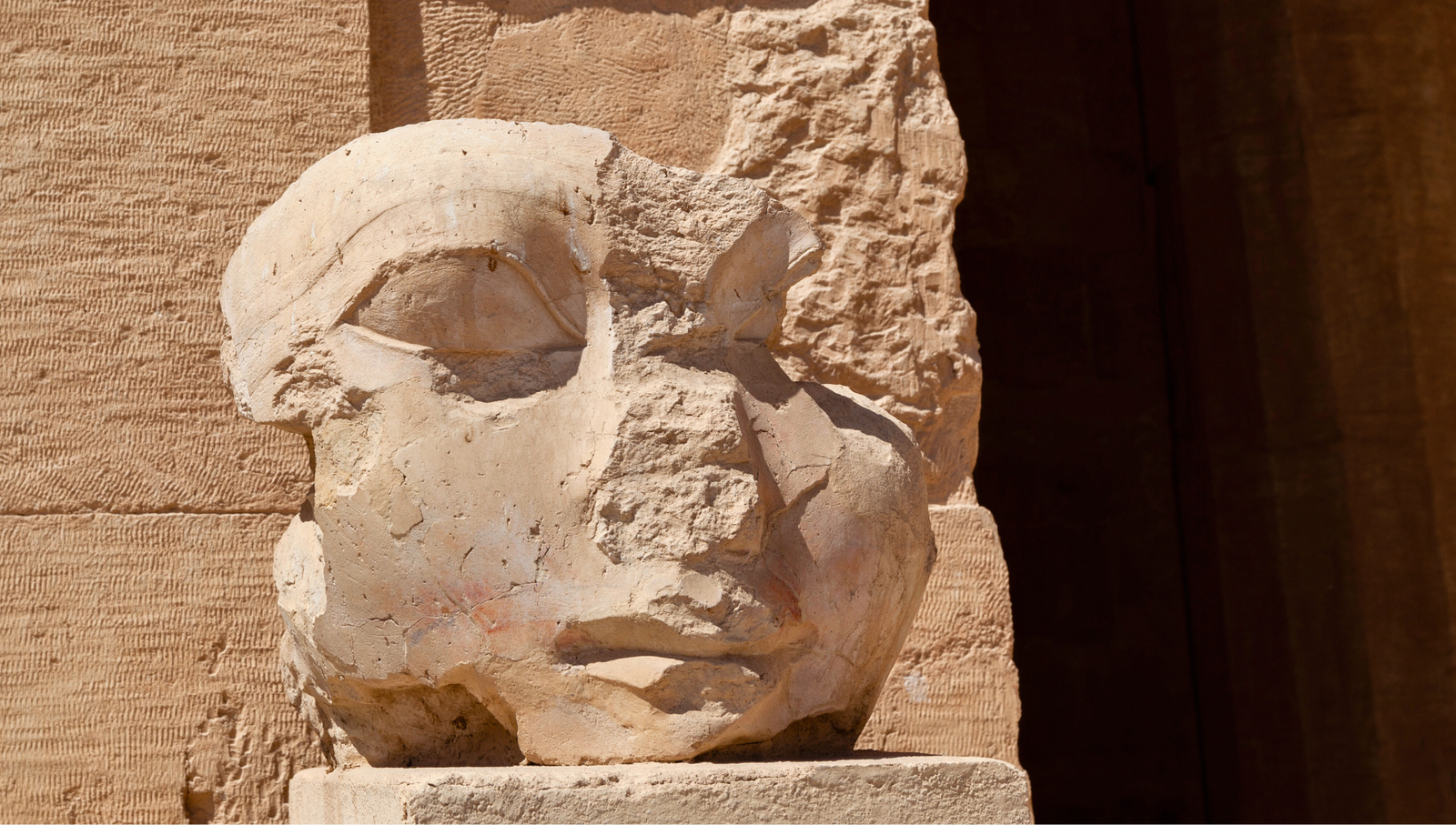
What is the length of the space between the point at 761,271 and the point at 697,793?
696 mm

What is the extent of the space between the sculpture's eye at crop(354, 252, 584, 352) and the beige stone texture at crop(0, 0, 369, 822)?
1048 mm

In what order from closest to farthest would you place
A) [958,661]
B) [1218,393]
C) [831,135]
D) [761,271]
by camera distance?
[761,271], [958,661], [831,135], [1218,393]

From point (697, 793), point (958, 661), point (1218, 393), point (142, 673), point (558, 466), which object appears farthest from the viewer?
point (1218, 393)

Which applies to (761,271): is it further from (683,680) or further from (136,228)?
(136,228)

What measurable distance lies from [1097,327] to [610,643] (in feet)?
17.5

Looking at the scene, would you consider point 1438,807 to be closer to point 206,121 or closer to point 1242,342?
point 1242,342

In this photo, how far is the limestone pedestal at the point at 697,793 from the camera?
66.6 inches

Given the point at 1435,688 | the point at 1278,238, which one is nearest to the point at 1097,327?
the point at 1278,238

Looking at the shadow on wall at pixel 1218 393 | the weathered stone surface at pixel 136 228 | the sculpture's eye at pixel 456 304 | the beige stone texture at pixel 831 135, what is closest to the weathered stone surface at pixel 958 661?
the beige stone texture at pixel 831 135

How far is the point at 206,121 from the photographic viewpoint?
115 inches

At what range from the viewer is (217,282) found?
9.45 ft

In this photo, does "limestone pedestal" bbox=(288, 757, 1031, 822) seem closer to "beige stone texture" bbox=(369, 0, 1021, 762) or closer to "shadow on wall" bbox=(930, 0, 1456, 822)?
"beige stone texture" bbox=(369, 0, 1021, 762)

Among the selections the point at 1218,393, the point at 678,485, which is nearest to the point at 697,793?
the point at 678,485

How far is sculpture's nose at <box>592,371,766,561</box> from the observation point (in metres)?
1.82
